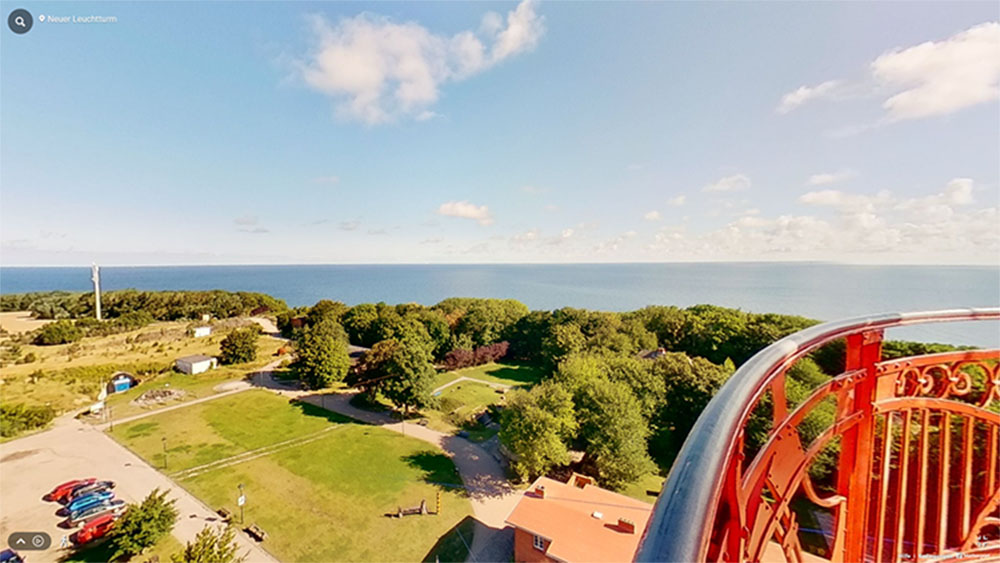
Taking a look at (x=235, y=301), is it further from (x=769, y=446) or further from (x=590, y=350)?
(x=769, y=446)

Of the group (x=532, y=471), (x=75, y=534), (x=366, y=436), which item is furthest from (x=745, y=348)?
(x=75, y=534)

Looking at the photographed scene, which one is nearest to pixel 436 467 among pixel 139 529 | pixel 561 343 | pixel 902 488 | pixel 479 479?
pixel 479 479

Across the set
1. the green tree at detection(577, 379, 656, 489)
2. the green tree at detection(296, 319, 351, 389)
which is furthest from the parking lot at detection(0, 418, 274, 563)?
the green tree at detection(577, 379, 656, 489)

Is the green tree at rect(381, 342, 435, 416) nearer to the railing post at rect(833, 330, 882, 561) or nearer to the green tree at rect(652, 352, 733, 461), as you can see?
the green tree at rect(652, 352, 733, 461)

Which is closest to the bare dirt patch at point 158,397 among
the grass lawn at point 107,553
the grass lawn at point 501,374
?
the grass lawn at point 107,553

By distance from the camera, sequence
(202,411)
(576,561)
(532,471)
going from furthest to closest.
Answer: (202,411), (532,471), (576,561)

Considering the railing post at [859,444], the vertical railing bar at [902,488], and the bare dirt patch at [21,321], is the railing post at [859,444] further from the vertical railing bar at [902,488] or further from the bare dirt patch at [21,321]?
the bare dirt patch at [21,321]

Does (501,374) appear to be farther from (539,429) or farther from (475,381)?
(539,429)
